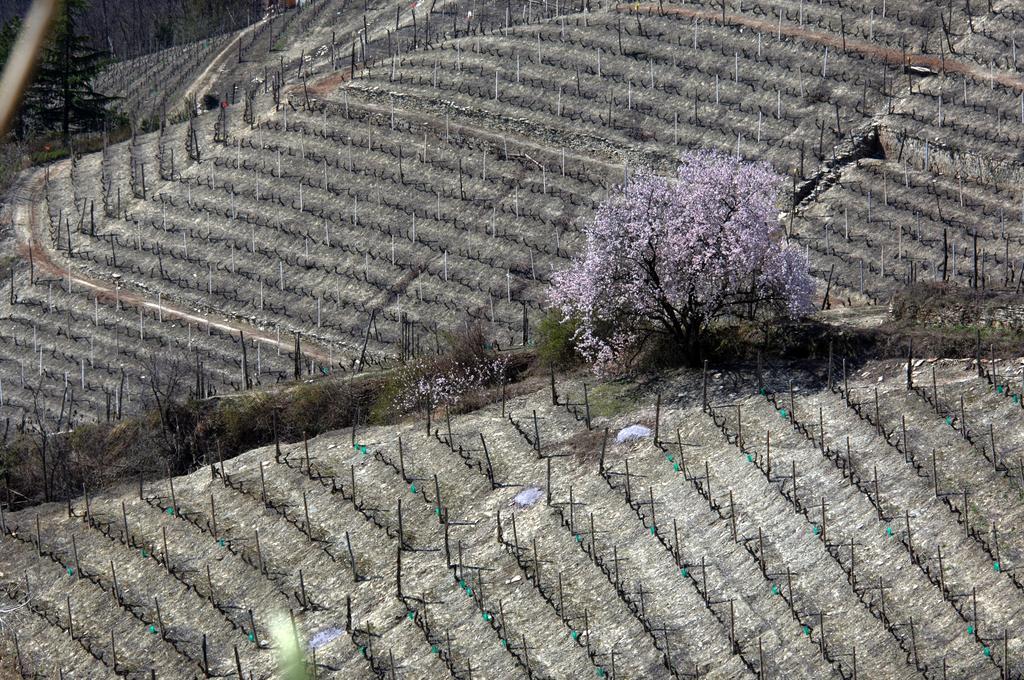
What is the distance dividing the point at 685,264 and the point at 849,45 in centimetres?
3099

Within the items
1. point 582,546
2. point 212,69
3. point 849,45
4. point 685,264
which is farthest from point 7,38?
point 582,546

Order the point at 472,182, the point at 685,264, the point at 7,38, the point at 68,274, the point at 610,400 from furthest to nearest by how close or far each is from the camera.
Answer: the point at 7,38 → the point at 68,274 → the point at 472,182 → the point at 610,400 → the point at 685,264

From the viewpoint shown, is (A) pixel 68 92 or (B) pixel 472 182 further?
(A) pixel 68 92

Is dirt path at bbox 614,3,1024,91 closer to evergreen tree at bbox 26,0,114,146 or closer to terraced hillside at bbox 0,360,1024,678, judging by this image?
terraced hillside at bbox 0,360,1024,678

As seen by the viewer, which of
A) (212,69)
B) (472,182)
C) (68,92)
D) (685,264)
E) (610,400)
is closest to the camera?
Result: (685,264)

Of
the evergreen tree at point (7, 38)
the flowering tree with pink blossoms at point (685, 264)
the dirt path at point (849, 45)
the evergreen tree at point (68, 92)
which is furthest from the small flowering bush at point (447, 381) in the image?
the evergreen tree at point (7, 38)

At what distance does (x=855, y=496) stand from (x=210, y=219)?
39256 mm

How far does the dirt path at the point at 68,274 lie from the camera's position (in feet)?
200

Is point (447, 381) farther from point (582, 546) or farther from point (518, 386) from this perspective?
point (582, 546)

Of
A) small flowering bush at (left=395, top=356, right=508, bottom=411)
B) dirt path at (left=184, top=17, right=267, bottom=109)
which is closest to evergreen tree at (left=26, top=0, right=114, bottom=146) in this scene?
dirt path at (left=184, top=17, right=267, bottom=109)

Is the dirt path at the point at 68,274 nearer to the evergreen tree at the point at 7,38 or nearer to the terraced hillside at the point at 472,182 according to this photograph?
the terraced hillside at the point at 472,182

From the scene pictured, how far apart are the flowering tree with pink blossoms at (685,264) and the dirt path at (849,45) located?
25.0 metres

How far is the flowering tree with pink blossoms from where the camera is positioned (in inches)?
1714

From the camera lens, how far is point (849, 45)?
2800 inches
